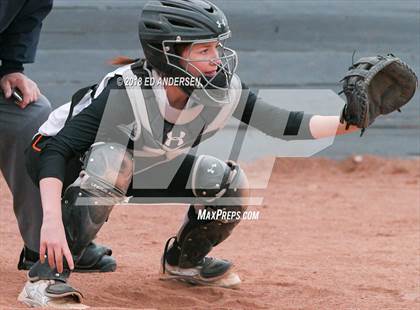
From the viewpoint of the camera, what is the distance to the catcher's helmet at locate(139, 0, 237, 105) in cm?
412

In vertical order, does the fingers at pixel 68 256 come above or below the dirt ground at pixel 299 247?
above

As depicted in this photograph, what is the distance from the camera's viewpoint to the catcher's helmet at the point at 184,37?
4.12 meters

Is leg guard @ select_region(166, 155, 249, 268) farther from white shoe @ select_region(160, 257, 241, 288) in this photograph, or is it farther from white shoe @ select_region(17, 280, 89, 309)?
white shoe @ select_region(17, 280, 89, 309)

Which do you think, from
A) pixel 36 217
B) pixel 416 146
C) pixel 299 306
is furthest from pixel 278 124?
pixel 416 146

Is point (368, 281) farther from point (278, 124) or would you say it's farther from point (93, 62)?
point (93, 62)

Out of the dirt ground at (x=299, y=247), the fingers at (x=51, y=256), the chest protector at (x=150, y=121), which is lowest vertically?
the dirt ground at (x=299, y=247)

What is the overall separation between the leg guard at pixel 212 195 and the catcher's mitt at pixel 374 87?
0.54 meters

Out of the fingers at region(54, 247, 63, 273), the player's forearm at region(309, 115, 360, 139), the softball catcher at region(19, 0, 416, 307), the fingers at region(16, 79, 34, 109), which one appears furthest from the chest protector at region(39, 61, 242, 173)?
the fingers at region(54, 247, 63, 273)

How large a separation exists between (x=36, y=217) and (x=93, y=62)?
9.75ft

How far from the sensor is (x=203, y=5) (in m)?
4.26

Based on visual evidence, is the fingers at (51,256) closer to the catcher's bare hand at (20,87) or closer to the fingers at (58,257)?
the fingers at (58,257)

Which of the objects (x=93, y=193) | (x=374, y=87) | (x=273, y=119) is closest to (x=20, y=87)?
(x=93, y=193)

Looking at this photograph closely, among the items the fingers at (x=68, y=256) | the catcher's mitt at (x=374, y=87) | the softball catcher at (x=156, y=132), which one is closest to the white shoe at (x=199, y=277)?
the softball catcher at (x=156, y=132)

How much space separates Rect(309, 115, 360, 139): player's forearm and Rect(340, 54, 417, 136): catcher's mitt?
0.35 ft
